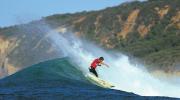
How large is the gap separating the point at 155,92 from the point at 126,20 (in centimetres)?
6518

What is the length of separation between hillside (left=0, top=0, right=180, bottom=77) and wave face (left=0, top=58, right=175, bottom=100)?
1794 inches

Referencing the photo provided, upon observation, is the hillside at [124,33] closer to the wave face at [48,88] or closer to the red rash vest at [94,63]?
the red rash vest at [94,63]

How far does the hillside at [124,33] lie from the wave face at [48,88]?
45.6 metres

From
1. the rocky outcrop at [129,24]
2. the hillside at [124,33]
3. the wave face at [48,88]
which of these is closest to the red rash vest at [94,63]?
the wave face at [48,88]

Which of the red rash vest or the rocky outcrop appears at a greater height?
the rocky outcrop

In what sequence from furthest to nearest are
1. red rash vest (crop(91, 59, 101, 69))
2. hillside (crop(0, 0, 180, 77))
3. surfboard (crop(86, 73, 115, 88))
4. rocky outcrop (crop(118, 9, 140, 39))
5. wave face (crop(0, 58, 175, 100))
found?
rocky outcrop (crop(118, 9, 140, 39)), hillside (crop(0, 0, 180, 77)), red rash vest (crop(91, 59, 101, 69)), surfboard (crop(86, 73, 115, 88)), wave face (crop(0, 58, 175, 100))

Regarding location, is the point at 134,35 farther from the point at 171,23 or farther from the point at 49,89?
the point at 49,89

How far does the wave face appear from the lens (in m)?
20.2

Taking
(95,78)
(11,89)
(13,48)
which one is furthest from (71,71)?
(13,48)

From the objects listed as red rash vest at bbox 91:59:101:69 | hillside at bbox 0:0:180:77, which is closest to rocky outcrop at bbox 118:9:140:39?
hillside at bbox 0:0:180:77

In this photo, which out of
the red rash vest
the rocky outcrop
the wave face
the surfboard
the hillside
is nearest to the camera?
the wave face

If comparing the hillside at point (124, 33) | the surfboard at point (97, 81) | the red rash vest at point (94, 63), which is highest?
the hillside at point (124, 33)

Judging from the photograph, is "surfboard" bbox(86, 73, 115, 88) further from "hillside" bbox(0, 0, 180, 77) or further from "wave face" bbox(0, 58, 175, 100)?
"hillside" bbox(0, 0, 180, 77)

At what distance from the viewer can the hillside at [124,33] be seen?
81.9m
